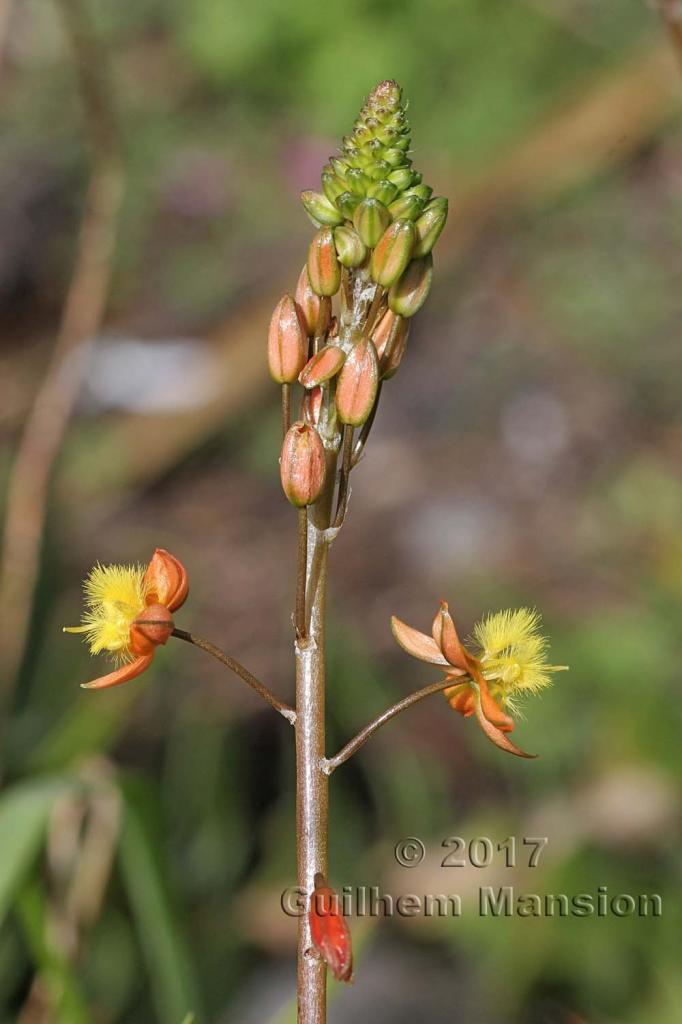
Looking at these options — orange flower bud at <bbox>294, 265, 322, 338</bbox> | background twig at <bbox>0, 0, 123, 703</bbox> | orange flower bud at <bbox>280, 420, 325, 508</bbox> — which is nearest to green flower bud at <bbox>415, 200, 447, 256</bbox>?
orange flower bud at <bbox>294, 265, 322, 338</bbox>

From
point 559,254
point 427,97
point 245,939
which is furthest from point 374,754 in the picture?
point 427,97

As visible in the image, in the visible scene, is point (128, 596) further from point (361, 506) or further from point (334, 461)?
point (361, 506)

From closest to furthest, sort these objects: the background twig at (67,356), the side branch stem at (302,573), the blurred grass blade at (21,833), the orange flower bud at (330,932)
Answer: the orange flower bud at (330,932), the side branch stem at (302,573), the blurred grass blade at (21,833), the background twig at (67,356)

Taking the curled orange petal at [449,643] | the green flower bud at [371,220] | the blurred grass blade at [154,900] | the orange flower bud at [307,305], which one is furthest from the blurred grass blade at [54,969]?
the green flower bud at [371,220]

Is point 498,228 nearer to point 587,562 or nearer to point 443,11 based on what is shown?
point 443,11

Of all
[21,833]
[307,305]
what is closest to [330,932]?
[307,305]

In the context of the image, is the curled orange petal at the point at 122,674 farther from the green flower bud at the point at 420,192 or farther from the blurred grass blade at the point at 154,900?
the blurred grass blade at the point at 154,900
